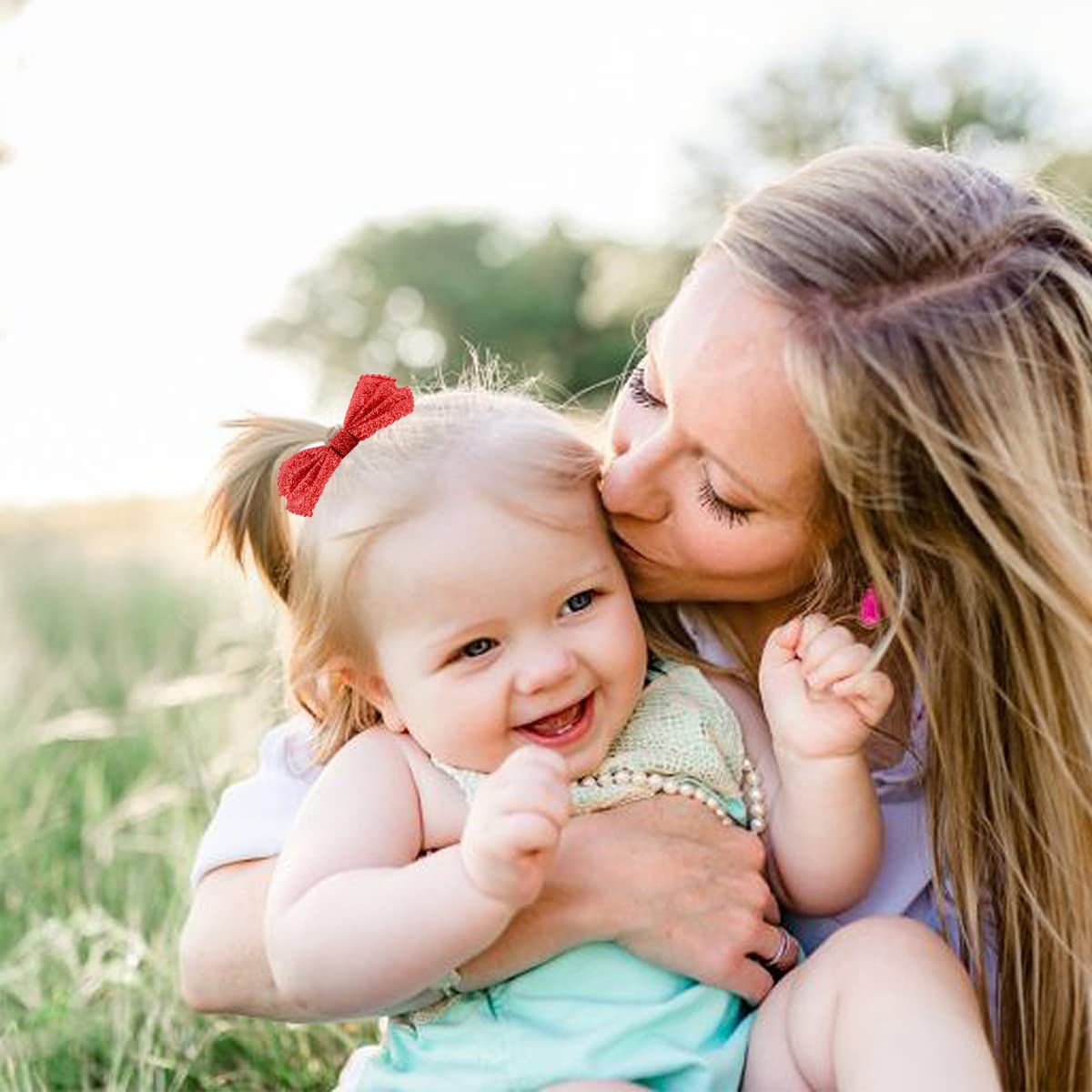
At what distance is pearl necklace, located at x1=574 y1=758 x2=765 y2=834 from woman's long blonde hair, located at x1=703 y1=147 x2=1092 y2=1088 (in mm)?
227

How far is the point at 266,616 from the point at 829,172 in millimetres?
1776

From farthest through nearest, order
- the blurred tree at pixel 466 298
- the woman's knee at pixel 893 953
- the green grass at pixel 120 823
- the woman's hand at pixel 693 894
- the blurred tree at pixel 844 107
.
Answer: the blurred tree at pixel 466 298
the blurred tree at pixel 844 107
the green grass at pixel 120 823
the woman's hand at pixel 693 894
the woman's knee at pixel 893 953

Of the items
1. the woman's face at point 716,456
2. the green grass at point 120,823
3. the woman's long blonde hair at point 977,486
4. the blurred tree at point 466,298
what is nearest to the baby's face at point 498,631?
the woman's face at point 716,456

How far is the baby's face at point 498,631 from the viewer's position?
6.61ft

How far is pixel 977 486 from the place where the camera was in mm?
2045

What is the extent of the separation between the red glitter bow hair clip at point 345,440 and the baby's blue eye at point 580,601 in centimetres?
33

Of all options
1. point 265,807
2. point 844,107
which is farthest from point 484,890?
point 844,107

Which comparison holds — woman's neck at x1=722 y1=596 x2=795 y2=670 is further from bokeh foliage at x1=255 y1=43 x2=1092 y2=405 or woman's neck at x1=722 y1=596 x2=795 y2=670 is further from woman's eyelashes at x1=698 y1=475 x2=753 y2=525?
bokeh foliage at x1=255 y1=43 x2=1092 y2=405

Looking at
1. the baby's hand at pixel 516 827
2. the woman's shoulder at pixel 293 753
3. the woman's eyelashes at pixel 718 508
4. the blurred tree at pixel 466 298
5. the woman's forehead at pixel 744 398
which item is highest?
the woman's forehead at pixel 744 398

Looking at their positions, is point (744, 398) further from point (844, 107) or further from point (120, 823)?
point (844, 107)

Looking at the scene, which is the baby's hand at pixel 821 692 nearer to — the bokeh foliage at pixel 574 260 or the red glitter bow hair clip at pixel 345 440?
the red glitter bow hair clip at pixel 345 440

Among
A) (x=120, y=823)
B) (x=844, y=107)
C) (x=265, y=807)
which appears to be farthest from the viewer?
(x=844, y=107)

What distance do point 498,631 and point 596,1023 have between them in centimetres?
46

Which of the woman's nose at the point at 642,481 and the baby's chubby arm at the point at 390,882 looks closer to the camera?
the baby's chubby arm at the point at 390,882
